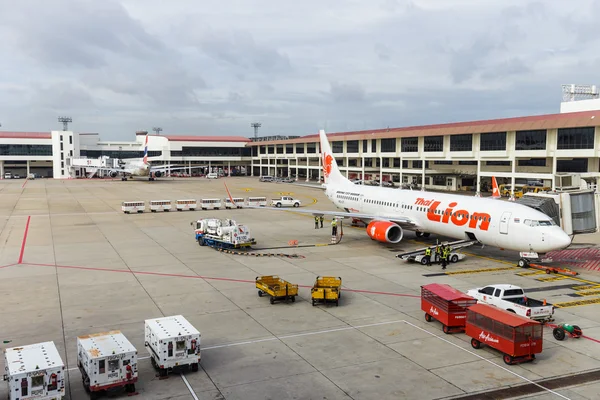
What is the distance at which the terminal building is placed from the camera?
7119cm

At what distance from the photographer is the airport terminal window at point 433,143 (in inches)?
3639

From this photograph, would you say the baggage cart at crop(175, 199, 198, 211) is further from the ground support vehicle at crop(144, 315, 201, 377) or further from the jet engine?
the ground support vehicle at crop(144, 315, 201, 377)

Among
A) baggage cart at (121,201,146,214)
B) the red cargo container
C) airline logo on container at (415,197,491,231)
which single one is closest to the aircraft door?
airline logo on container at (415,197,491,231)

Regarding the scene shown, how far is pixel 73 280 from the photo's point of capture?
30.5m

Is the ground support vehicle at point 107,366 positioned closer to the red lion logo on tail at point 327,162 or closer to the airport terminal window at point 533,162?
the red lion logo on tail at point 327,162

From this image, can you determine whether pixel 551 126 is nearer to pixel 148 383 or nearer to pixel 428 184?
pixel 428 184

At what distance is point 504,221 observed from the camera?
33.5 meters

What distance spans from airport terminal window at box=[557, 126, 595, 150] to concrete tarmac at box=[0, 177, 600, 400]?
36511 millimetres

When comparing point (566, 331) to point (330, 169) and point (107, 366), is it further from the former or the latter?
point (330, 169)

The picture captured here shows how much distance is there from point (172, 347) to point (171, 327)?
3.99 ft

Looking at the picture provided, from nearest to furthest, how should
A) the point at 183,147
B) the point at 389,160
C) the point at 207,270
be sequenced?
the point at 207,270
the point at 389,160
the point at 183,147

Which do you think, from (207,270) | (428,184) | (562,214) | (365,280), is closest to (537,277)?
(562,214)

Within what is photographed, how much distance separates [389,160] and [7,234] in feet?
300

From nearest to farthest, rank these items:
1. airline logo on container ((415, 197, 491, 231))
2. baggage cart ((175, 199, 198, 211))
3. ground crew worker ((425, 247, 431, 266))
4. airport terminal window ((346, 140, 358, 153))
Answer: ground crew worker ((425, 247, 431, 266)), airline logo on container ((415, 197, 491, 231)), baggage cart ((175, 199, 198, 211)), airport terminal window ((346, 140, 358, 153))
